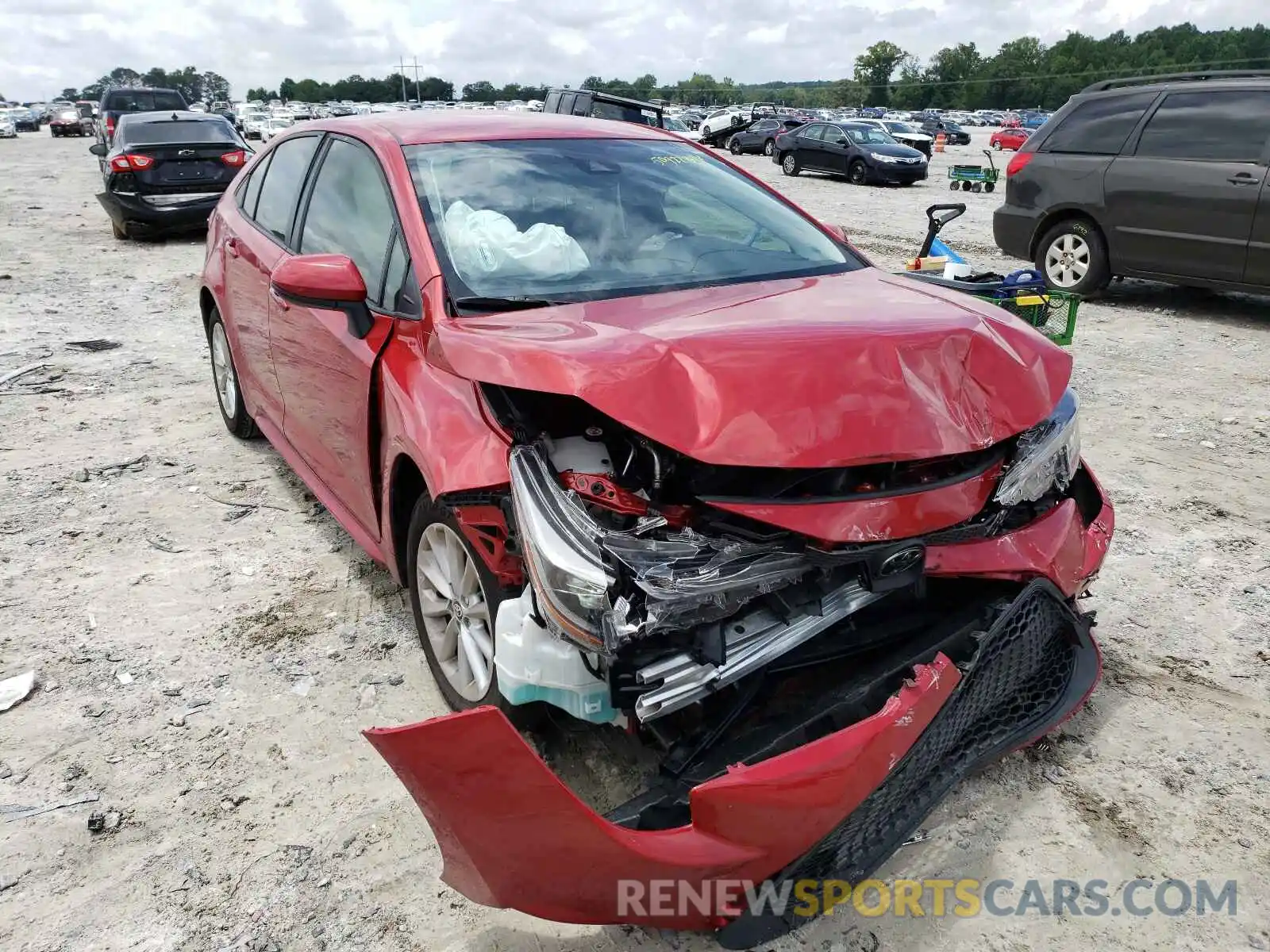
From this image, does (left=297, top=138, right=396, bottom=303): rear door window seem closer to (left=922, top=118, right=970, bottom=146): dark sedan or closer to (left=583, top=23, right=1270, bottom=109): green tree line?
(left=922, top=118, right=970, bottom=146): dark sedan

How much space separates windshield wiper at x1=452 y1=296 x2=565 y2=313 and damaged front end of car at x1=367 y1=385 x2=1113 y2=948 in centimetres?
32

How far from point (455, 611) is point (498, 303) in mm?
863

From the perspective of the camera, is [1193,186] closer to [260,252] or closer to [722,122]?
[260,252]

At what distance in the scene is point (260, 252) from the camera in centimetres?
390

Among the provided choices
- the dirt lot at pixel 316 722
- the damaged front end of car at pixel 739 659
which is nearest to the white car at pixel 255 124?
the dirt lot at pixel 316 722

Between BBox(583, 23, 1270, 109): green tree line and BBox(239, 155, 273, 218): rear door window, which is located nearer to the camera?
BBox(239, 155, 273, 218): rear door window

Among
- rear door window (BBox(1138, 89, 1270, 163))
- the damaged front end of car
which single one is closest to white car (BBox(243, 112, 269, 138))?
rear door window (BBox(1138, 89, 1270, 163))

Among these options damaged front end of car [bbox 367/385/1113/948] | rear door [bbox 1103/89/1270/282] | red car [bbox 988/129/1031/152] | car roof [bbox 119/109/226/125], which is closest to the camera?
damaged front end of car [bbox 367/385/1113/948]

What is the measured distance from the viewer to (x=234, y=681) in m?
3.02

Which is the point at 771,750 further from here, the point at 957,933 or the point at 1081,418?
the point at 1081,418

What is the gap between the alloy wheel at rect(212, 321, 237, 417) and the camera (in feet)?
15.8

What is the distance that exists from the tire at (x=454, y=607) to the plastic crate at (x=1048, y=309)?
4117mm

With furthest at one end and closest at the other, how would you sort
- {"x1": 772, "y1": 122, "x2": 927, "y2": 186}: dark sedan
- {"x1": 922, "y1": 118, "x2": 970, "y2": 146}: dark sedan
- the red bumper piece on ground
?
{"x1": 922, "y1": 118, "x2": 970, "y2": 146}: dark sedan
{"x1": 772, "y1": 122, "x2": 927, "y2": 186}: dark sedan
the red bumper piece on ground

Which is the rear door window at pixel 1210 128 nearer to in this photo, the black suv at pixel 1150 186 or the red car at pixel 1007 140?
the black suv at pixel 1150 186
